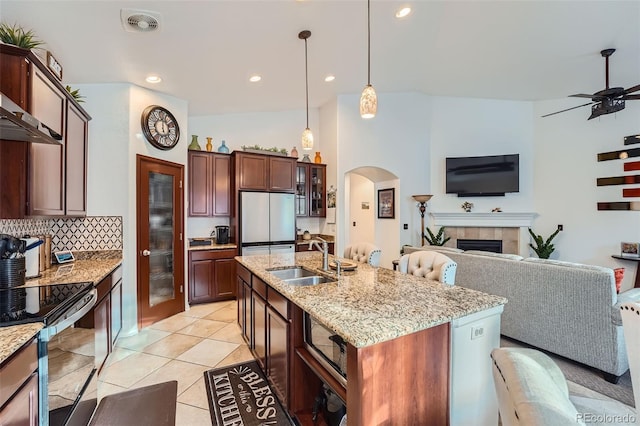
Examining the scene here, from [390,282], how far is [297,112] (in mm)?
4620

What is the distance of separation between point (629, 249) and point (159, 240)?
7.13 metres

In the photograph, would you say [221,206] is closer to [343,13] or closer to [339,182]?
[339,182]

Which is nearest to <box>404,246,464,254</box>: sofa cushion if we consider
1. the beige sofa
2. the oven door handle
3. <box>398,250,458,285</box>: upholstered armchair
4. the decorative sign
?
the beige sofa

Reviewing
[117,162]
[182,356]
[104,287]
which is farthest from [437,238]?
[117,162]

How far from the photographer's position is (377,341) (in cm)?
115

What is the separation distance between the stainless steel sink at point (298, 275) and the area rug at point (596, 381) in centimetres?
224

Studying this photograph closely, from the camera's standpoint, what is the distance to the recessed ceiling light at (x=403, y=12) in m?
3.13

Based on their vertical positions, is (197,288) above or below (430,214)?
below

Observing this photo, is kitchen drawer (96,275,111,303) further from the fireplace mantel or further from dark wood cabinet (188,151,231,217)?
the fireplace mantel

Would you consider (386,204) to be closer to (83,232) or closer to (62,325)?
(83,232)

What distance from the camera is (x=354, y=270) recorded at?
7.91ft

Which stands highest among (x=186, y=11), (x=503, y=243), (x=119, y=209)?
(x=186, y=11)

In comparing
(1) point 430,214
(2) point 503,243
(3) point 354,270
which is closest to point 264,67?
(3) point 354,270

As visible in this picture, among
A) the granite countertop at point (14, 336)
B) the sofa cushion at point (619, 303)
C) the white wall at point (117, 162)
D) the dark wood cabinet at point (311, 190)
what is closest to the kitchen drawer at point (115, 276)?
the white wall at point (117, 162)
